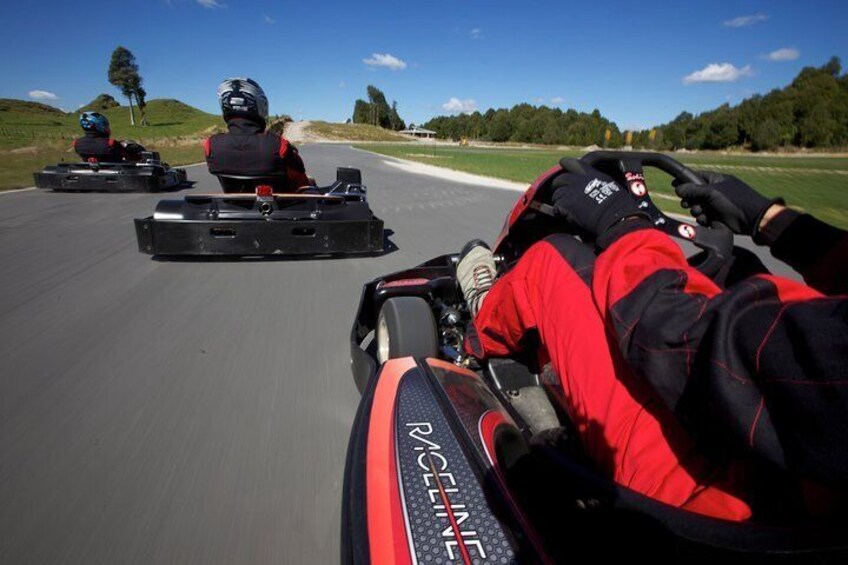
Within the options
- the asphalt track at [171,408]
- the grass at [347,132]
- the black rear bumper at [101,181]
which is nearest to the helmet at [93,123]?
the black rear bumper at [101,181]

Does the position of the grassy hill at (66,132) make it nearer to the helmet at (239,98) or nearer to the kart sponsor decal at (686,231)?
the helmet at (239,98)

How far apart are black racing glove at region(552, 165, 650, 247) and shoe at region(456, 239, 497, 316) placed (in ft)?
2.66

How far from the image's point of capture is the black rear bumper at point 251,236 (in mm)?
4320

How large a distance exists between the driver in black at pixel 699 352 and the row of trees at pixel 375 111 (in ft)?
370

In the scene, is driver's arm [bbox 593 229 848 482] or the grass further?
the grass

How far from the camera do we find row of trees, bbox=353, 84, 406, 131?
107812 millimetres

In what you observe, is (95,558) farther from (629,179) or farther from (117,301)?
(117,301)

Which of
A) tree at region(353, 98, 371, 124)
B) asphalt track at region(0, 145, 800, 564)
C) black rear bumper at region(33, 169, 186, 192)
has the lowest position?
asphalt track at region(0, 145, 800, 564)

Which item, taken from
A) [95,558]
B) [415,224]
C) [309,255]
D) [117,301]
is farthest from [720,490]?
[415,224]

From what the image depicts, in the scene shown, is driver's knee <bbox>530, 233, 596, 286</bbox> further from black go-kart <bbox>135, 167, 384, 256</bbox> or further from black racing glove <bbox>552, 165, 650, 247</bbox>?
black go-kart <bbox>135, 167, 384, 256</bbox>

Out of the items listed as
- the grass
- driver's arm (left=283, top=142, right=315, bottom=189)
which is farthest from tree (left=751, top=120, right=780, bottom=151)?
driver's arm (left=283, top=142, right=315, bottom=189)

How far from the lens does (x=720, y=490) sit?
0.97 m

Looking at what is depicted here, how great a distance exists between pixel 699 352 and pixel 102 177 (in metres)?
10.7

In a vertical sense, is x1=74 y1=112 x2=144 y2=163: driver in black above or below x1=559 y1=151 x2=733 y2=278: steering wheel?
above
